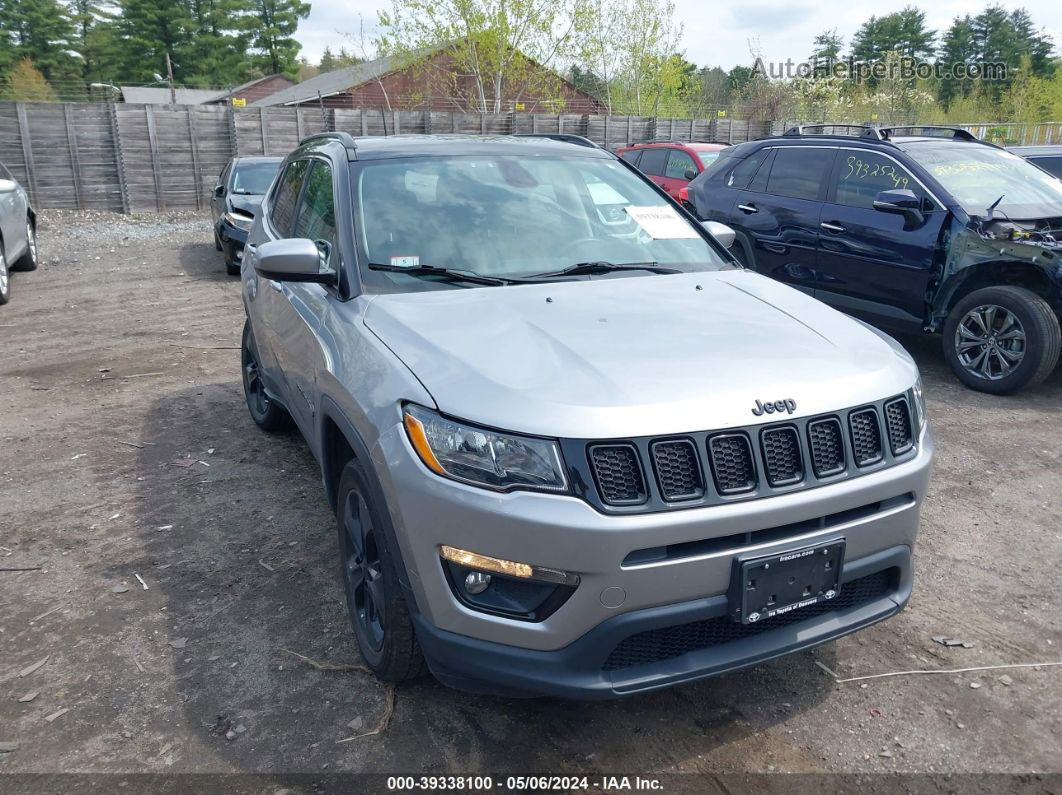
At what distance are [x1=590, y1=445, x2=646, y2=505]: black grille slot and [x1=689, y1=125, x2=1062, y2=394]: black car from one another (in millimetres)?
4913

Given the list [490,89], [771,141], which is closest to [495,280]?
[771,141]

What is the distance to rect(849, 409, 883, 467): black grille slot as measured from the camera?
2525 mm

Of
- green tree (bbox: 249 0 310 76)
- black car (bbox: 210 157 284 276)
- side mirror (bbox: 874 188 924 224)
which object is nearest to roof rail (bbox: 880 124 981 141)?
side mirror (bbox: 874 188 924 224)

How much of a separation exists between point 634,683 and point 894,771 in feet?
3.02

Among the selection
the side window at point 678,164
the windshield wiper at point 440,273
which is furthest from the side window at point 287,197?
the side window at point 678,164

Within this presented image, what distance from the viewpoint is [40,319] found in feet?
29.9

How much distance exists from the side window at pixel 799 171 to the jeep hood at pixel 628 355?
4.54 metres

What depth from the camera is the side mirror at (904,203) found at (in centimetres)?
646

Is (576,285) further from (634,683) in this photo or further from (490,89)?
(490,89)

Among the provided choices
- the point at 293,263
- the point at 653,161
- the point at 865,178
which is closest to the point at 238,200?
the point at 653,161

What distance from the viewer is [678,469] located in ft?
7.51

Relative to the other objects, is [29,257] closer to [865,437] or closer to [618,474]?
[618,474]

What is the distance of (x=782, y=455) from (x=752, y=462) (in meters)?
0.12

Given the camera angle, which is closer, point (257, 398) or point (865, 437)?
point (865, 437)
